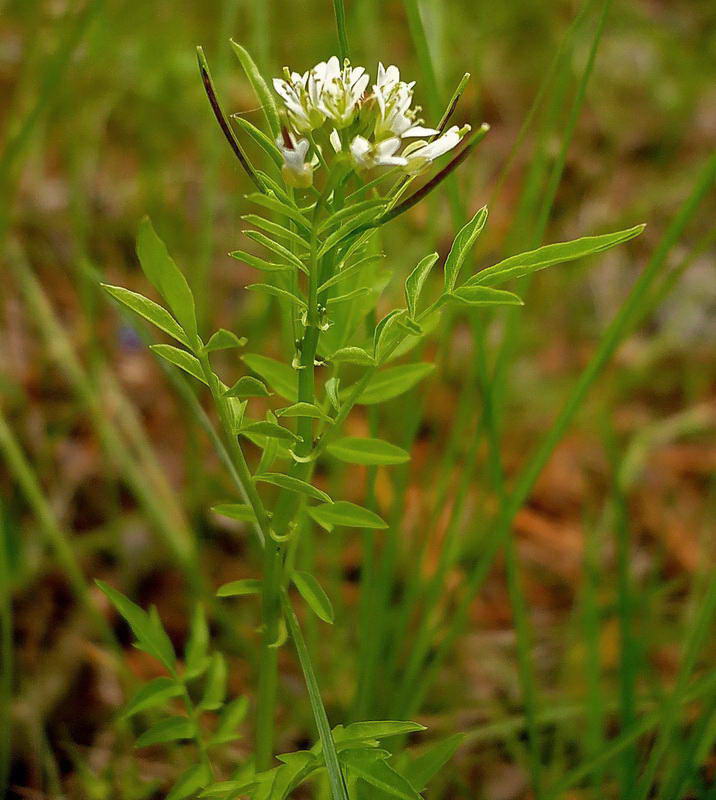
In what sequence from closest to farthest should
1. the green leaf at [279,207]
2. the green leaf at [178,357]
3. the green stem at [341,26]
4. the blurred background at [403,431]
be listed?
the green leaf at [279,207], the green leaf at [178,357], the green stem at [341,26], the blurred background at [403,431]

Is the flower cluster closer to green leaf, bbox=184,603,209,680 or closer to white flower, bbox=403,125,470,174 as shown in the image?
white flower, bbox=403,125,470,174

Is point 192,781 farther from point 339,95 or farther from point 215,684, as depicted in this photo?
point 339,95

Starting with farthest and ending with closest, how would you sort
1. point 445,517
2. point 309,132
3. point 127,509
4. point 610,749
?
1. point 445,517
2. point 127,509
3. point 610,749
4. point 309,132

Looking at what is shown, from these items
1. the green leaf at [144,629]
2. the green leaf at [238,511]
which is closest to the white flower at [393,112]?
the green leaf at [238,511]

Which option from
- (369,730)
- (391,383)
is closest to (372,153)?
(391,383)

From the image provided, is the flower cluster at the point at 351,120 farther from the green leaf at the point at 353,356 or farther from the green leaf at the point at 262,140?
the green leaf at the point at 353,356

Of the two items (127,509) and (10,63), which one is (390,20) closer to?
(10,63)

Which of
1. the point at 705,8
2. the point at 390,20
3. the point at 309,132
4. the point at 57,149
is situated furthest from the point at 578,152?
the point at 309,132
